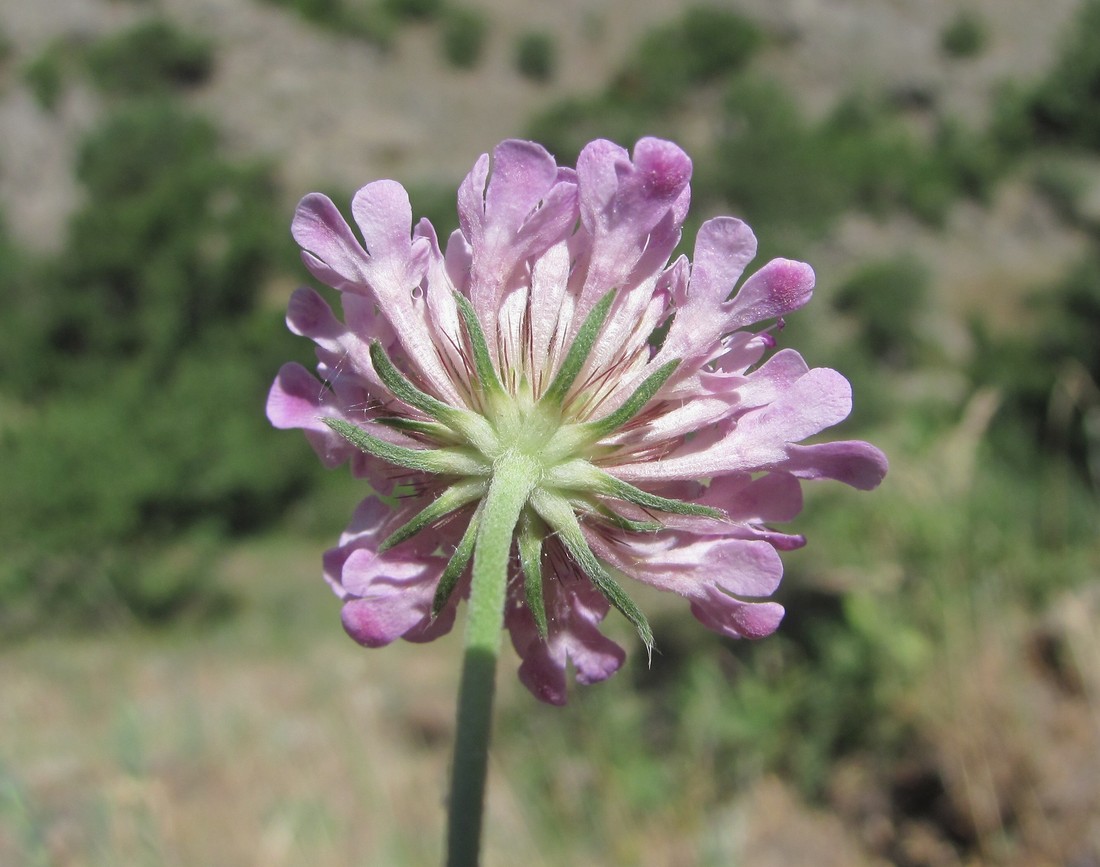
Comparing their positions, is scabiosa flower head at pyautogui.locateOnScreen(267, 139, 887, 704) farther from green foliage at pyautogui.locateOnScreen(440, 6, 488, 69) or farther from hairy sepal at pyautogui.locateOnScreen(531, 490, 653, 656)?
green foliage at pyautogui.locateOnScreen(440, 6, 488, 69)

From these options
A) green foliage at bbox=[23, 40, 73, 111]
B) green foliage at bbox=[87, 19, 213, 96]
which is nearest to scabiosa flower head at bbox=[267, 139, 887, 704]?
green foliage at bbox=[87, 19, 213, 96]

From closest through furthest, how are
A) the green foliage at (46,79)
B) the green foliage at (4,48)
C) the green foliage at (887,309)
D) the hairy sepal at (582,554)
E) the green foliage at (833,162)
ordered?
1. the hairy sepal at (582,554)
2. the green foliage at (887,309)
3. the green foliage at (833,162)
4. the green foliage at (46,79)
5. the green foliage at (4,48)

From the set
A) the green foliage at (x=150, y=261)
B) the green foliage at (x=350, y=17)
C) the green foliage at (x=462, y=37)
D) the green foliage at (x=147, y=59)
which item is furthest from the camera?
the green foliage at (x=462, y=37)

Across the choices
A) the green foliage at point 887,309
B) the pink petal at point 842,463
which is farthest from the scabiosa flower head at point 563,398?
the green foliage at point 887,309

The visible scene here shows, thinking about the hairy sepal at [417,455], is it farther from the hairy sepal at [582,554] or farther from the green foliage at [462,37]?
the green foliage at [462,37]

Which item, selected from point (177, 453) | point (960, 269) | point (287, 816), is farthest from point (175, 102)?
point (287, 816)

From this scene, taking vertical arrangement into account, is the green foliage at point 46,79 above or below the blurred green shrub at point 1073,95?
below
